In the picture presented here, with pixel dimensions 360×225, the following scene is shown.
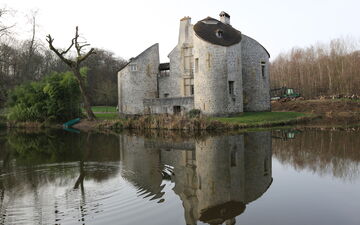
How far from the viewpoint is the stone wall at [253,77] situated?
26812 mm

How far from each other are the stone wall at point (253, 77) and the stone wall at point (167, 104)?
5.46 metres

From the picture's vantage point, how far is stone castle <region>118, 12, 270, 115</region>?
23.2 meters

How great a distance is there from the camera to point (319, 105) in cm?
3203

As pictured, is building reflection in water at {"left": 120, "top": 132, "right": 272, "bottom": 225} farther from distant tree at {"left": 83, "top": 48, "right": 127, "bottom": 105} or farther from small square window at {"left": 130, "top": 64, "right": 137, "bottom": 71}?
distant tree at {"left": 83, "top": 48, "right": 127, "bottom": 105}

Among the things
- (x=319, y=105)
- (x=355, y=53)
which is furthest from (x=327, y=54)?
(x=319, y=105)

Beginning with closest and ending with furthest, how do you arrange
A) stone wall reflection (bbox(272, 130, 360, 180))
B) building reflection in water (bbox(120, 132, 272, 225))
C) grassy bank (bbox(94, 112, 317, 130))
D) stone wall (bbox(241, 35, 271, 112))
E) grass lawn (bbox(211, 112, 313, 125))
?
1. building reflection in water (bbox(120, 132, 272, 225))
2. stone wall reflection (bbox(272, 130, 360, 180))
3. grassy bank (bbox(94, 112, 317, 130))
4. grass lawn (bbox(211, 112, 313, 125))
5. stone wall (bbox(241, 35, 271, 112))

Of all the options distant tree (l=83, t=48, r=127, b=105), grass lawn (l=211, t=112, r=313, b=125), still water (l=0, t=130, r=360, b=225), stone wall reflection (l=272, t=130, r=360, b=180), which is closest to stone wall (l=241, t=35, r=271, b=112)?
grass lawn (l=211, t=112, r=313, b=125)

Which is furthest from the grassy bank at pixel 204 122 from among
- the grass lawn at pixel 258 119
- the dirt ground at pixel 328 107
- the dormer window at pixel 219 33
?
the dormer window at pixel 219 33

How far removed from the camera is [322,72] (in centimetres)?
4050

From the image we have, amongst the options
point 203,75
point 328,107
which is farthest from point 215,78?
point 328,107

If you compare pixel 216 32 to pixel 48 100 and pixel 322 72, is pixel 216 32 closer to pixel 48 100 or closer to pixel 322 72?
pixel 48 100

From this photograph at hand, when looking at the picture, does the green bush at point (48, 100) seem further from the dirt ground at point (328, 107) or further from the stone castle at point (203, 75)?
the dirt ground at point (328, 107)

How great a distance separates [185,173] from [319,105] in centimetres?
2763

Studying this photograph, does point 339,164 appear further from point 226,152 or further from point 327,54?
point 327,54
